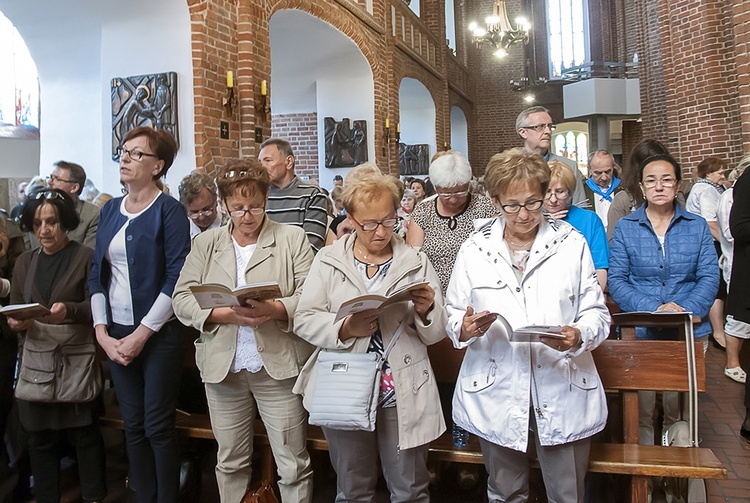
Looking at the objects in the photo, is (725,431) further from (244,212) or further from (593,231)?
(244,212)

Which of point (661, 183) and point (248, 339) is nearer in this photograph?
point (248, 339)

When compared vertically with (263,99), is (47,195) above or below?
below

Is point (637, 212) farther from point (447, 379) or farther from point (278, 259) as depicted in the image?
point (278, 259)

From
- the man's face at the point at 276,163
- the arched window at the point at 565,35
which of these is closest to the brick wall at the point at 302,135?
the man's face at the point at 276,163

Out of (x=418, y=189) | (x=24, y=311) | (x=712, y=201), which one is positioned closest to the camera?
(x=24, y=311)

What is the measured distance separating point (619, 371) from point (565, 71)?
17.4m

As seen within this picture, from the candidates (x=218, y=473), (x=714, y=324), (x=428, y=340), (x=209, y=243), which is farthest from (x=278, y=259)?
(x=714, y=324)

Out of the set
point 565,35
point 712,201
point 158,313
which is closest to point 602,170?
point 712,201

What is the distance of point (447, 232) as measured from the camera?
3.07m

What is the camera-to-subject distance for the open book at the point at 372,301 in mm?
1931

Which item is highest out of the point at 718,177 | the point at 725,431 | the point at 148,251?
the point at 718,177

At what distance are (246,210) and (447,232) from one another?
41.9 inches

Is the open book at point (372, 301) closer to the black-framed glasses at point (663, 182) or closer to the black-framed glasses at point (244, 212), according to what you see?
the black-framed glasses at point (244, 212)

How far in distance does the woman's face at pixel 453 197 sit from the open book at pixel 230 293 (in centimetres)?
115
